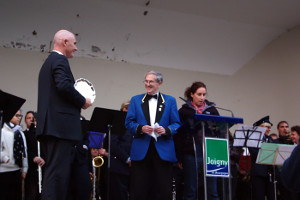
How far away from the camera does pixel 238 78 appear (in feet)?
30.8

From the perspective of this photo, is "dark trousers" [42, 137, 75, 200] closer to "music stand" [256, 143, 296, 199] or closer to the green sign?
A: the green sign

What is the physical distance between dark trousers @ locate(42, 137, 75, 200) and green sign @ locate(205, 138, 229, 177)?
4.35 ft

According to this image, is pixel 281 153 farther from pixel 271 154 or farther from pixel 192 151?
pixel 192 151

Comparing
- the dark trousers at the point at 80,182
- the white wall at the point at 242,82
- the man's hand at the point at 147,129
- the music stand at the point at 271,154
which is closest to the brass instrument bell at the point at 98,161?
the dark trousers at the point at 80,182

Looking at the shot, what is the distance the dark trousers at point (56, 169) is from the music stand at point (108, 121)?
62.3 inches

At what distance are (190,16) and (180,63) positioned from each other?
1147 millimetres

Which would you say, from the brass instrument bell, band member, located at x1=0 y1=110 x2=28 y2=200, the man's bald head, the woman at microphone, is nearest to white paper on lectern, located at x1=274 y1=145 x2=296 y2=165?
the woman at microphone

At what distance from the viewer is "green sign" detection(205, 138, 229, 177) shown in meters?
3.69

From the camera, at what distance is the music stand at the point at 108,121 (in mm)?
4957

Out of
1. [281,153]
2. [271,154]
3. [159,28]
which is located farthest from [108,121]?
[159,28]

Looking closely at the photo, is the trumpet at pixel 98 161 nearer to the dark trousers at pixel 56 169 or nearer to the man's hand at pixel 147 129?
the man's hand at pixel 147 129

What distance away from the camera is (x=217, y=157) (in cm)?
373

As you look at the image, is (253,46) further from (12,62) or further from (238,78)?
(12,62)

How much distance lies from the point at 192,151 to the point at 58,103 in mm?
1702
